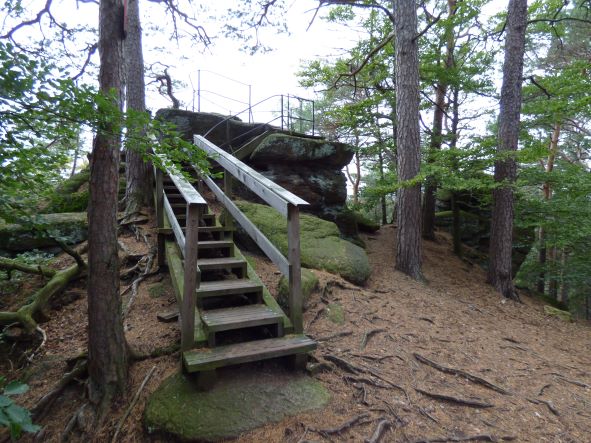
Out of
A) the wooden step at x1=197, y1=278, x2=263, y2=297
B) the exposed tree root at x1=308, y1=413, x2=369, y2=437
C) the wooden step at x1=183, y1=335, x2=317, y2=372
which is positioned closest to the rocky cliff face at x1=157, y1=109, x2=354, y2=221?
the wooden step at x1=197, y1=278, x2=263, y2=297

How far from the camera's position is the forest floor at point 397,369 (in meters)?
2.86

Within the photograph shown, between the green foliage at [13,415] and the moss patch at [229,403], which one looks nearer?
the green foliage at [13,415]

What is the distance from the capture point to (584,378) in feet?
13.9

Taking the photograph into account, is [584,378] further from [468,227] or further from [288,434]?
[468,227]

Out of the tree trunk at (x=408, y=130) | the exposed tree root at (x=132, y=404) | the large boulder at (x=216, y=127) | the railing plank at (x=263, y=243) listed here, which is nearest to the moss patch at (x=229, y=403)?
the exposed tree root at (x=132, y=404)

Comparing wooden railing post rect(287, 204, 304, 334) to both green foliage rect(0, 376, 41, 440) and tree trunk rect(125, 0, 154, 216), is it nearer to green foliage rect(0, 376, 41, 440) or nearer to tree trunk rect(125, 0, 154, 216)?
green foliage rect(0, 376, 41, 440)

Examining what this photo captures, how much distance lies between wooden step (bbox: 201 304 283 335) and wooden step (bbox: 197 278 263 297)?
7.0 inches

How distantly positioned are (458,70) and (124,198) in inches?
377

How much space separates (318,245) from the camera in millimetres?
6688

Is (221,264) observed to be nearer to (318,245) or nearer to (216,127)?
(318,245)

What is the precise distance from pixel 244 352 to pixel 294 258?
3.14 feet

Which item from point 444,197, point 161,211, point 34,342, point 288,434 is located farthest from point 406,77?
point 444,197

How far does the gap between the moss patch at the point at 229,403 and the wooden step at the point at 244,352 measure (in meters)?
0.24

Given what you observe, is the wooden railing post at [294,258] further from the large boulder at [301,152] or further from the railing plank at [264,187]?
the large boulder at [301,152]
